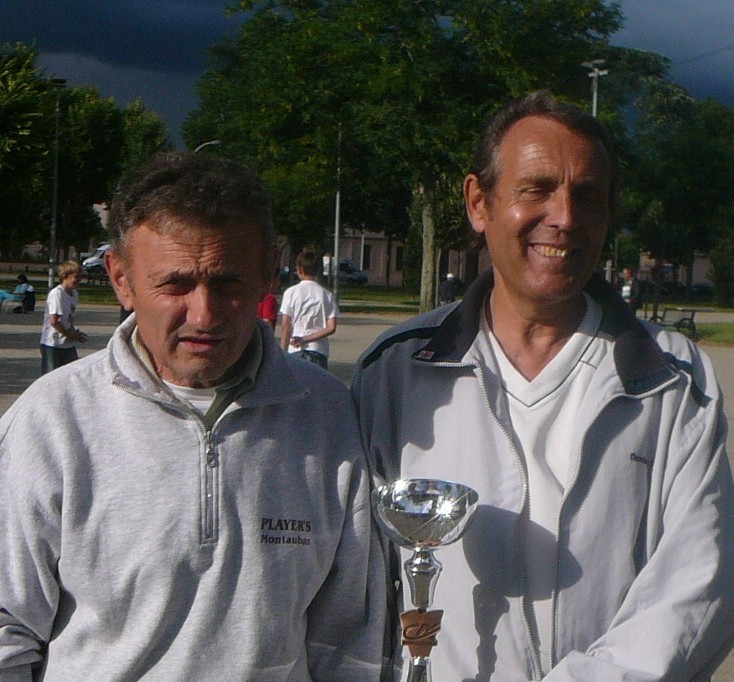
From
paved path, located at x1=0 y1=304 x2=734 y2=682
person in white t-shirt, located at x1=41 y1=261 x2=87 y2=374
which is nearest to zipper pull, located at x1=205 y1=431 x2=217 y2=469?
paved path, located at x1=0 y1=304 x2=734 y2=682

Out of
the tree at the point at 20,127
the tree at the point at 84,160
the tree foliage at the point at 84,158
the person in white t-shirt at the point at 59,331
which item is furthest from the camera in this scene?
the tree at the point at 84,160

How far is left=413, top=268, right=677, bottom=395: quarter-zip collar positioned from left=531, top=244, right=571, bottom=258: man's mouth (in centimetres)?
19

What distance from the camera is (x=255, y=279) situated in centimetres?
249

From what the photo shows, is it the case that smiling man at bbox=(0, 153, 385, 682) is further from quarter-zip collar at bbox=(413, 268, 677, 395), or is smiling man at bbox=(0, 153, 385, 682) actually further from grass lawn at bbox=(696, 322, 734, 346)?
grass lawn at bbox=(696, 322, 734, 346)

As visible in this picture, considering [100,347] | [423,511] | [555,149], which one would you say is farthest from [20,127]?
[423,511]

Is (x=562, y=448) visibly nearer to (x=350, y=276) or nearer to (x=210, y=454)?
(x=210, y=454)

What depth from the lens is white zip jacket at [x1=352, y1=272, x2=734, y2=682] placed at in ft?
8.09

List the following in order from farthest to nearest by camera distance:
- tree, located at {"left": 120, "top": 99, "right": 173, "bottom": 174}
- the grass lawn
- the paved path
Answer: tree, located at {"left": 120, "top": 99, "right": 173, "bottom": 174}, the grass lawn, the paved path

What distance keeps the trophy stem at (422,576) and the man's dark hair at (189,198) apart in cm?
72

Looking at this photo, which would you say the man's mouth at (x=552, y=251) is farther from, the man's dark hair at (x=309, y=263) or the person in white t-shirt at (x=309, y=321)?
the man's dark hair at (x=309, y=263)

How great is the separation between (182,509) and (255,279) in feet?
1.61

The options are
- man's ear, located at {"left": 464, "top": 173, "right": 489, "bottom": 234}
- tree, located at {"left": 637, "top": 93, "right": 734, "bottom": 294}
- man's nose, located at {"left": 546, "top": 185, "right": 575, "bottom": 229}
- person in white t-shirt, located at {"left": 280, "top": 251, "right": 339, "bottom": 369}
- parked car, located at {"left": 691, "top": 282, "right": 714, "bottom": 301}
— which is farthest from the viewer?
parked car, located at {"left": 691, "top": 282, "right": 714, "bottom": 301}

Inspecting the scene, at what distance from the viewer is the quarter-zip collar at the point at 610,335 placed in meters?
2.60

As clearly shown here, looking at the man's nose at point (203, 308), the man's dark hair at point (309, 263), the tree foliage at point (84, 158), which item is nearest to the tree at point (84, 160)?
the tree foliage at point (84, 158)
